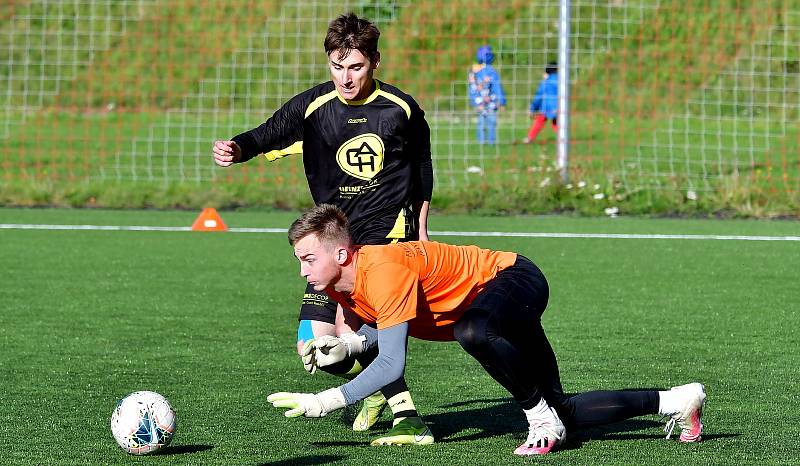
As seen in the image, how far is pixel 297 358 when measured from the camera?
280 inches

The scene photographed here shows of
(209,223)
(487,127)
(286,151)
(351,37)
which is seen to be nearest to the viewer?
(351,37)

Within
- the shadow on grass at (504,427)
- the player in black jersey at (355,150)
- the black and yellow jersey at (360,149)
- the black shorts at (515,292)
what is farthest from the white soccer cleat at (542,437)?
the black and yellow jersey at (360,149)

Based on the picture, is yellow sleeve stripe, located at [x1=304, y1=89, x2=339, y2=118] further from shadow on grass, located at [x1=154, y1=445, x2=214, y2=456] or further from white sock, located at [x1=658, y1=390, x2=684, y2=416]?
white sock, located at [x1=658, y1=390, x2=684, y2=416]

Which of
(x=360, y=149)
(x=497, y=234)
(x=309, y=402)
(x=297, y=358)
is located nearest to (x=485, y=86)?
(x=497, y=234)

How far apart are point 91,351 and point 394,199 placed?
7.72 feet

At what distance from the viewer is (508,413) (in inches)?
232

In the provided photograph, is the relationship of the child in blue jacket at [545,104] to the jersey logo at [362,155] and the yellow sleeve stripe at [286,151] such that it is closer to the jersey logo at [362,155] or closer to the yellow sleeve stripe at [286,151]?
the yellow sleeve stripe at [286,151]

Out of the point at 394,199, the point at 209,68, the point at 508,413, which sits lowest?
the point at 508,413

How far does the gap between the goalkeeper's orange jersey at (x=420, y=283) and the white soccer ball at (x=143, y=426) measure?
80cm

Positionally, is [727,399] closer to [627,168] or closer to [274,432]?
[274,432]

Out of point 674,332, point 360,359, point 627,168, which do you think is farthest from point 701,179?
point 360,359

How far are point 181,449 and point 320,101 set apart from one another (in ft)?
5.53

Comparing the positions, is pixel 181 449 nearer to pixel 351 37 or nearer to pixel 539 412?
pixel 539 412

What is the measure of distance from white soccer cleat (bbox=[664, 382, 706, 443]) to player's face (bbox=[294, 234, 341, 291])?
57.3 inches
